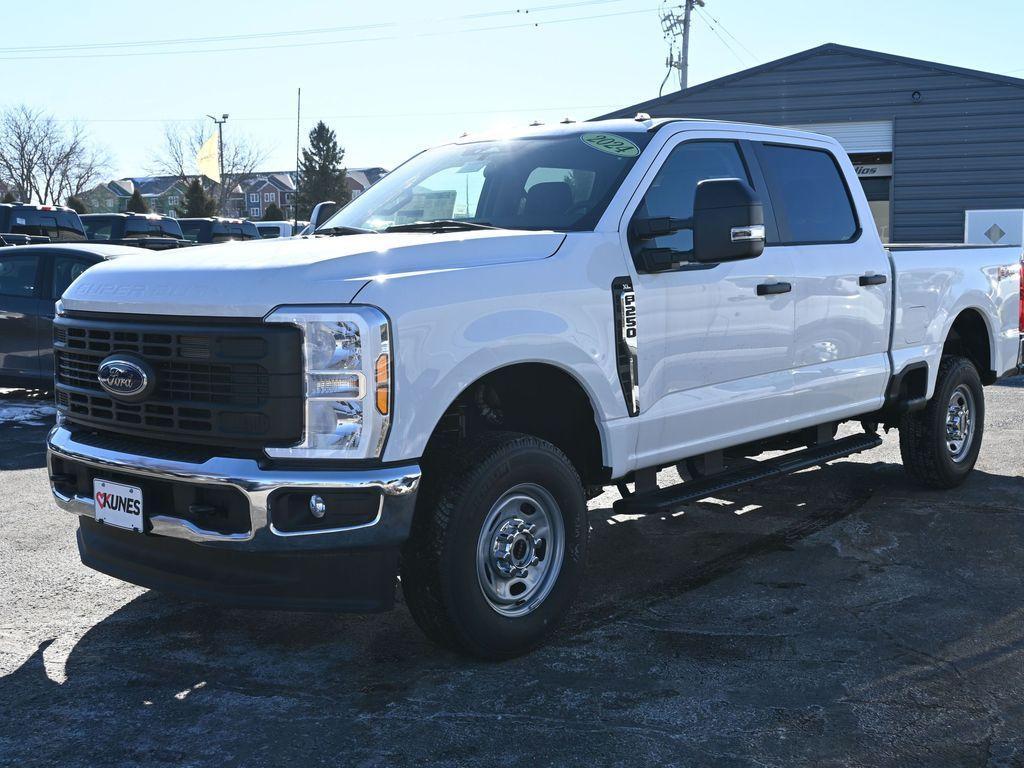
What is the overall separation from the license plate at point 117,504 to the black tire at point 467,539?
94cm

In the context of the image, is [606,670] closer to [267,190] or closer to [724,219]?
[724,219]

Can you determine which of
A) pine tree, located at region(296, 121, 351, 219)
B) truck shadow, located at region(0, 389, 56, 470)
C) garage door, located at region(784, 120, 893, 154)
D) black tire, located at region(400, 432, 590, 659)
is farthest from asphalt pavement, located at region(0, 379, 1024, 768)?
pine tree, located at region(296, 121, 351, 219)

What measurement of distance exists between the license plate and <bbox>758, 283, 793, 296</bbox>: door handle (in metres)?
2.94

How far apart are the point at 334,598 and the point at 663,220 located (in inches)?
82.9

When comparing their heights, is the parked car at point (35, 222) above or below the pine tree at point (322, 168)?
below

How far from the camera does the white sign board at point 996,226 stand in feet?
69.3

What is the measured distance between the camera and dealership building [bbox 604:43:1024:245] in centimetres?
2273

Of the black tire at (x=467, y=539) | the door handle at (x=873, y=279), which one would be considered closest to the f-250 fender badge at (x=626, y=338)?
the black tire at (x=467, y=539)

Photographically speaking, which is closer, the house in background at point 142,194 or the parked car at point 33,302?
the parked car at point 33,302

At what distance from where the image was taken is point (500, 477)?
13.2ft

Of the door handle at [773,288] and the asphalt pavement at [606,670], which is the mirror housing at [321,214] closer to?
the asphalt pavement at [606,670]

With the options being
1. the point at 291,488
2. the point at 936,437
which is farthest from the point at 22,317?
the point at 936,437

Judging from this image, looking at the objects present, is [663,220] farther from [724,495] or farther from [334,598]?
[724,495]

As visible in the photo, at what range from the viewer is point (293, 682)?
400 cm
